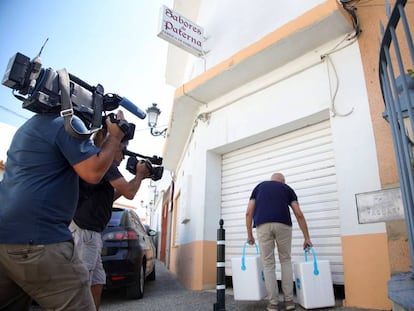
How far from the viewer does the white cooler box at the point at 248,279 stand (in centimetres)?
389

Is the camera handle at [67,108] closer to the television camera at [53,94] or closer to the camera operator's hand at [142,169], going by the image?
the television camera at [53,94]

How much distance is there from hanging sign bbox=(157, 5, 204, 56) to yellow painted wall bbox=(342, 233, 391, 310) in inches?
204

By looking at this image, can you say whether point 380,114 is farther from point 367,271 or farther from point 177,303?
point 177,303

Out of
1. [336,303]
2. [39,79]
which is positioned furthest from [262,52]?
[39,79]

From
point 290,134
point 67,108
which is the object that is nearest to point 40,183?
point 67,108

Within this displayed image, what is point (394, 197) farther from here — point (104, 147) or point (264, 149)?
point (264, 149)

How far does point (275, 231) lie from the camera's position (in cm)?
394

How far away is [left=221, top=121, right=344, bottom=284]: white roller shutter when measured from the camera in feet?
14.6

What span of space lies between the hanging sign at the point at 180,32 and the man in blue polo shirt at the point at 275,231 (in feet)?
13.6

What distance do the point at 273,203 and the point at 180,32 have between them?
4.68m

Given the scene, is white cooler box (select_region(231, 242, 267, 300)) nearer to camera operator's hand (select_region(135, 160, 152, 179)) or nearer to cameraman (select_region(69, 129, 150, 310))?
cameraman (select_region(69, 129, 150, 310))

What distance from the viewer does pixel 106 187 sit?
2.93 m

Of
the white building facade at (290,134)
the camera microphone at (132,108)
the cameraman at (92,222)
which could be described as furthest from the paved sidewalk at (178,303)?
the camera microphone at (132,108)

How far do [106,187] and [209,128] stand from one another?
3.95m
